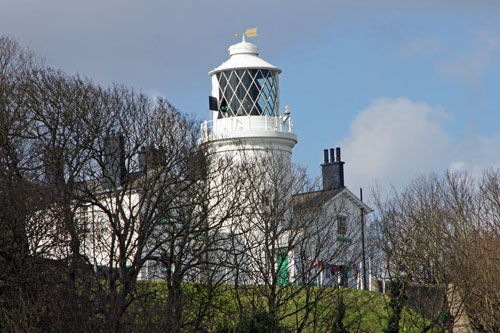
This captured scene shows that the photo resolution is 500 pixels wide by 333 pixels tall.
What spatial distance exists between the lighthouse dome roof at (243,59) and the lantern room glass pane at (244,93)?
9.3 inches

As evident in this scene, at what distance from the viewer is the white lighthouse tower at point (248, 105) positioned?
140 ft

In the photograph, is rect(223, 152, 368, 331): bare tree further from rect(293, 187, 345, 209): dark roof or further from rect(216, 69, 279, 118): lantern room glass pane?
rect(216, 69, 279, 118): lantern room glass pane

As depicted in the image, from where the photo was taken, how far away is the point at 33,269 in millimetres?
22500

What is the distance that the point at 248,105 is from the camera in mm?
43500

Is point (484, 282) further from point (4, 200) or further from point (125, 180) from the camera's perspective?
point (4, 200)

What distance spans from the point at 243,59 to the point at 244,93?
6.22 feet

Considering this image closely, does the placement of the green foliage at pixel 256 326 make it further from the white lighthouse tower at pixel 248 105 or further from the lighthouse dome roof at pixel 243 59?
the lighthouse dome roof at pixel 243 59

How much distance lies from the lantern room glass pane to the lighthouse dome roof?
0.24 metres

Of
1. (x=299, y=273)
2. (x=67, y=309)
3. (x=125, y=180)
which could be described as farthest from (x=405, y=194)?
(x=67, y=309)

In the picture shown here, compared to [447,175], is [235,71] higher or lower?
higher

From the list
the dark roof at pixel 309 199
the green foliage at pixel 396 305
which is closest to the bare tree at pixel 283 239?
the dark roof at pixel 309 199

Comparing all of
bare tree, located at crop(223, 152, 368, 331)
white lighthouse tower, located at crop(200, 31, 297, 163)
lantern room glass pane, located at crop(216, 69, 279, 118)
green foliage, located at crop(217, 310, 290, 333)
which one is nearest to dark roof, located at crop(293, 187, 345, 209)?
bare tree, located at crop(223, 152, 368, 331)

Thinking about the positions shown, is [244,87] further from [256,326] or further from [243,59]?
[256,326]

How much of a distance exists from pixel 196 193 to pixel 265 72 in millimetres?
14912
